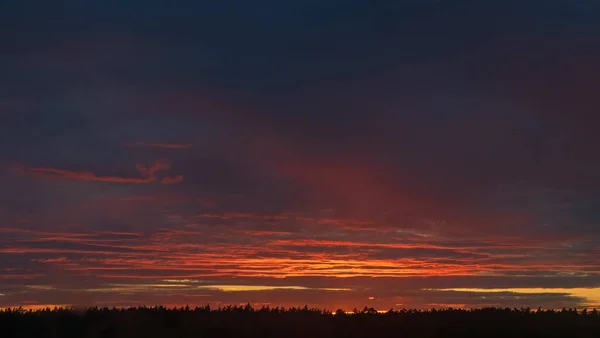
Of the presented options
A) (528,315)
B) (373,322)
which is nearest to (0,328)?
(373,322)

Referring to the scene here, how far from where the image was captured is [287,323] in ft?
102

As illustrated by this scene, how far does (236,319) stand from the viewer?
3091 cm

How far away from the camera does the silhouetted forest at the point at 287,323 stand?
29719 mm

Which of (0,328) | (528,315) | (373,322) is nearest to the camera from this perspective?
(0,328)

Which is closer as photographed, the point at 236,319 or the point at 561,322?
the point at 236,319

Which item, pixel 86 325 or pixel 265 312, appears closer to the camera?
pixel 86 325

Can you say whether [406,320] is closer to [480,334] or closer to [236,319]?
[480,334]

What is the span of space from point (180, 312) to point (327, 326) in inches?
243

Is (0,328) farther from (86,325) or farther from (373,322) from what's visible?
(373,322)

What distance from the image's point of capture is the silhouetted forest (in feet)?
97.5

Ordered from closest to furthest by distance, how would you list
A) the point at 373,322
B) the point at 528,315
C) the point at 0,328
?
1. the point at 0,328
2. the point at 373,322
3. the point at 528,315

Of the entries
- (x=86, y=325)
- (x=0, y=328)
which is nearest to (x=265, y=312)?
(x=86, y=325)

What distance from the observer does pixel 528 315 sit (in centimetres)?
3394

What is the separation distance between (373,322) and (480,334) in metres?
4.36
